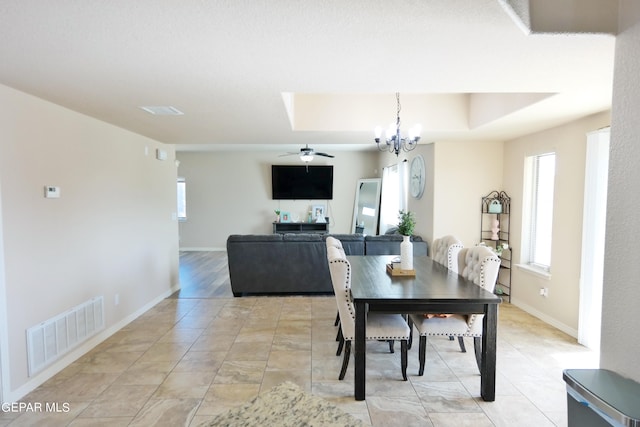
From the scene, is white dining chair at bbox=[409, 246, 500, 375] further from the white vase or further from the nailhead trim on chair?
the white vase

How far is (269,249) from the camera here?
15.6 ft

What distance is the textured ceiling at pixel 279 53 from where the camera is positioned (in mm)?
1440

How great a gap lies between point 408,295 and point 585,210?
227cm

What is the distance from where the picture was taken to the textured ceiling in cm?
144

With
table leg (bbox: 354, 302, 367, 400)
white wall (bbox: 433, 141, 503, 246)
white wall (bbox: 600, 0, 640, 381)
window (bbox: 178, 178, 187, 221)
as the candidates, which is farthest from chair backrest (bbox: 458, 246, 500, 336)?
window (bbox: 178, 178, 187, 221)

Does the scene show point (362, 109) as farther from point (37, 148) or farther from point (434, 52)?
point (37, 148)

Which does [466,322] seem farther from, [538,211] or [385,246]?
[538,211]

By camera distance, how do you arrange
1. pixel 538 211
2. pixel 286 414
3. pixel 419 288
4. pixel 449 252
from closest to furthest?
pixel 286 414, pixel 419 288, pixel 449 252, pixel 538 211

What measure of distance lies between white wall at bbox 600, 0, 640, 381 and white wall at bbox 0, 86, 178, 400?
362 cm

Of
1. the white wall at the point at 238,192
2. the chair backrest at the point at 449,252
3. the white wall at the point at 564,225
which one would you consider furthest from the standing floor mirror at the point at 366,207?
the chair backrest at the point at 449,252

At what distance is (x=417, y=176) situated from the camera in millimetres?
5492

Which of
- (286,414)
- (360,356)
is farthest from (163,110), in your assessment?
(286,414)

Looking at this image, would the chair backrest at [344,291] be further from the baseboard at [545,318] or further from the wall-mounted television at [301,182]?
the wall-mounted television at [301,182]

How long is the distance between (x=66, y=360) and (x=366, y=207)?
652cm
